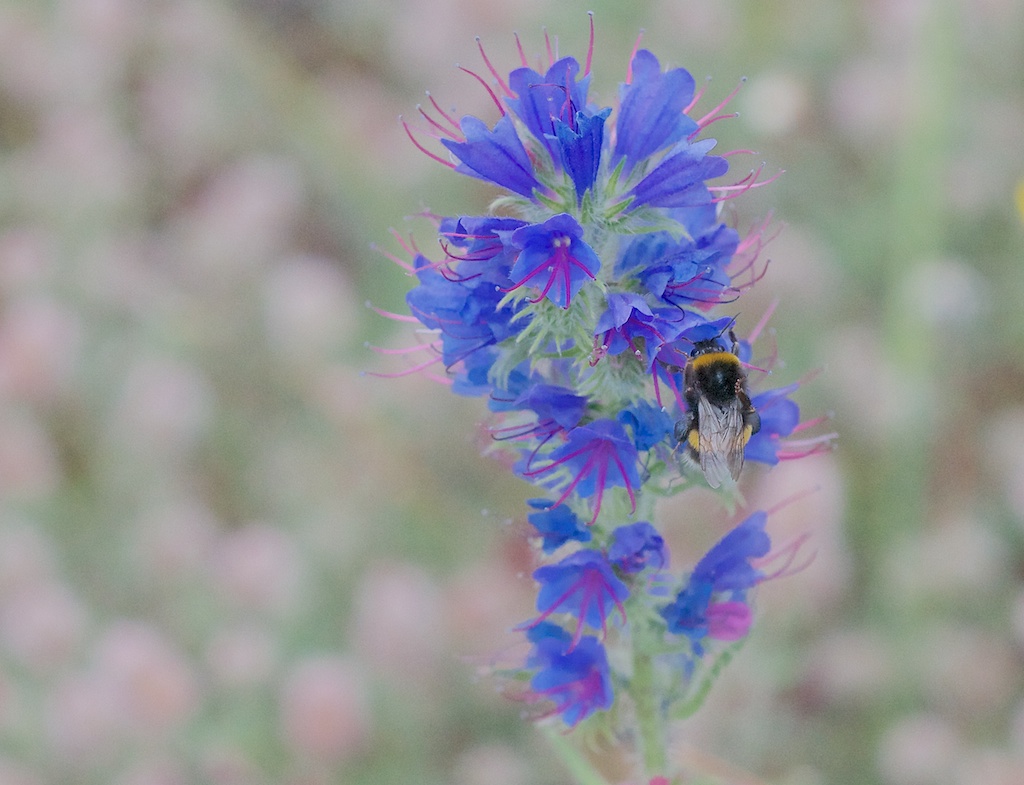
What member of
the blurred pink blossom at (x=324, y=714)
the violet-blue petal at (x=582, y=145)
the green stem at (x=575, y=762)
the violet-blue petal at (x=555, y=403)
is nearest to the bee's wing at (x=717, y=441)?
the violet-blue petal at (x=555, y=403)

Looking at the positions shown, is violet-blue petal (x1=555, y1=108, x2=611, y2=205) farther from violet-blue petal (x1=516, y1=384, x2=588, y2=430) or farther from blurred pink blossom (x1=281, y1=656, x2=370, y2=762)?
blurred pink blossom (x1=281, y1=656, x2=370, y2=762)

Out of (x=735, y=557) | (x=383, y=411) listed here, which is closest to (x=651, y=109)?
(x=735, y=557)

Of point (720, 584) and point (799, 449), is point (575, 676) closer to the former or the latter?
point (720, 584)

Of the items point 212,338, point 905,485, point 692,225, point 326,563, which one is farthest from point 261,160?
point 692,225

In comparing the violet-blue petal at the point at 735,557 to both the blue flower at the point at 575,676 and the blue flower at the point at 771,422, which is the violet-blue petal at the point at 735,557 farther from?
the blue flower at the point at 575,676

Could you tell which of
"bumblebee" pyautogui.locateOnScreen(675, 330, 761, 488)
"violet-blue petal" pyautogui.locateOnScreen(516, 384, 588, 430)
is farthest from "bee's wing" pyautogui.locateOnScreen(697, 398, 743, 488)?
"violet-blue petal" pyautogui.locateOnScreen(516, 384, 588, 430)

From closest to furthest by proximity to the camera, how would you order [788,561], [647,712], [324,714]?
[647,712] → [788,561] → [324,714]
